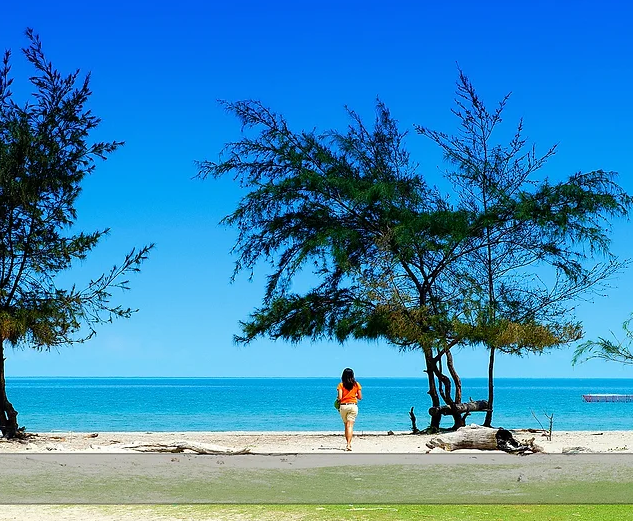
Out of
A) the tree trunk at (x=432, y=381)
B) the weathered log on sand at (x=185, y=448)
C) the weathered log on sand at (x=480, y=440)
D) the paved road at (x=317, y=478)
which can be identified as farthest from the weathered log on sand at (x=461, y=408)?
the paved road at (x=317, y=478)

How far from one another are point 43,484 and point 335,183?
11.3 m

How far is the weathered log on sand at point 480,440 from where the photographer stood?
1598cm

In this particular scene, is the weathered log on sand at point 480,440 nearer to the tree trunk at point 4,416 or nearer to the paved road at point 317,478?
the paved road at point 317,478

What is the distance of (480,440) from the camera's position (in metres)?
16.0

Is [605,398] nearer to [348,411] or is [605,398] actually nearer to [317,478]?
[348,411]

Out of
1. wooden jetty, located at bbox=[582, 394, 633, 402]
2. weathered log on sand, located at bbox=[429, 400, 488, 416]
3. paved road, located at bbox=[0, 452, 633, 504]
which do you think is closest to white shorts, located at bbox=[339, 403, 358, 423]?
paved road, located at bbox=[0, 452, 633, 504]

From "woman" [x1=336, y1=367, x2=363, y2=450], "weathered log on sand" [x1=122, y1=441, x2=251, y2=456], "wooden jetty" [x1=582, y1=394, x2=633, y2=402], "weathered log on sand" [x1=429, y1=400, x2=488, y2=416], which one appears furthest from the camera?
"wooden jetty" [x1=582, y1=394, x2=633, y2=402]

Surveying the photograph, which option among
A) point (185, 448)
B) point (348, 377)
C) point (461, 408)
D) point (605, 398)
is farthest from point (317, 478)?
point (605, 398)

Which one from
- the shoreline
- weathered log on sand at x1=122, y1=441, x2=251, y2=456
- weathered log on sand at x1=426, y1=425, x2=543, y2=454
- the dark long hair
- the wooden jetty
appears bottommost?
the wooden jetty

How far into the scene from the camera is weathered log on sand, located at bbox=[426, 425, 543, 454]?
16.0m

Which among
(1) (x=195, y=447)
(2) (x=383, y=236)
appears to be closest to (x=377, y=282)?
(2) (x=383, y=236)

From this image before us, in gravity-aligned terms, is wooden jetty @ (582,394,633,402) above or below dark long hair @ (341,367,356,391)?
below

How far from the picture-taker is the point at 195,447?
47.9 feet

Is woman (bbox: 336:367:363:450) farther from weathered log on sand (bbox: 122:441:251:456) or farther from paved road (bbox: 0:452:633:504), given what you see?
paved road (bbox: 0:452:633:504)
